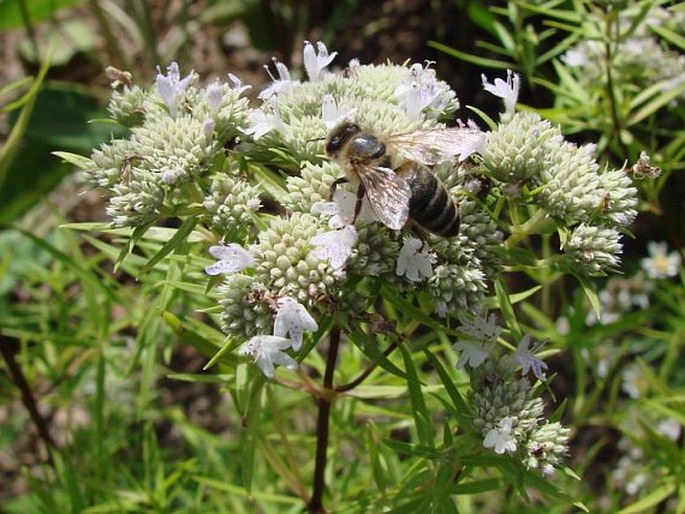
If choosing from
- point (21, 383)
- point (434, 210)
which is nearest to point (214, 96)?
point (434, 210)

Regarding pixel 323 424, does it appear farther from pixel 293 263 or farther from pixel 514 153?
pixel 514 153

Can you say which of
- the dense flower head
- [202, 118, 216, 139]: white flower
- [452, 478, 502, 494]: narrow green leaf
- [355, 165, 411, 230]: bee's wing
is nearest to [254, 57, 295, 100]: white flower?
the dense flower head

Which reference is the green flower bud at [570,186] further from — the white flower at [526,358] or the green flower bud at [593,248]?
the white flower at [526,358]

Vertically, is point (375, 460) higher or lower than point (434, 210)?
lower

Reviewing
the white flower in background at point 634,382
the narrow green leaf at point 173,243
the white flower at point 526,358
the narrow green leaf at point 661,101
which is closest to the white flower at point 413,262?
the white flower at point 526,358

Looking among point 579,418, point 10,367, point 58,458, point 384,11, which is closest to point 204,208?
point 10,367
